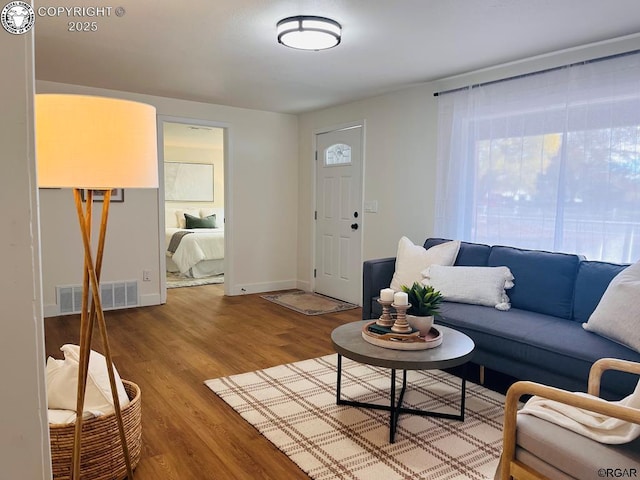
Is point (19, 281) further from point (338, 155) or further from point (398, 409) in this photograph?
point (338, 155)

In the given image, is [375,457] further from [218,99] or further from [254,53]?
[218,99]

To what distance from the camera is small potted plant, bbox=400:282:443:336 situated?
2.36 meters

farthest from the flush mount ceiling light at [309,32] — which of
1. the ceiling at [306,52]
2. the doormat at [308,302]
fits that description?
the doormat at [308,302]

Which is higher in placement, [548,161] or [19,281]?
[548,161]

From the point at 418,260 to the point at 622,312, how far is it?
150cm

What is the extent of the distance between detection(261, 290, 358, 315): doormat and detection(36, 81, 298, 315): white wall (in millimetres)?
430

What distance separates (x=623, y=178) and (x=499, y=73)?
1.29 m

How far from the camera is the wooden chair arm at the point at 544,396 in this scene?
132 cm

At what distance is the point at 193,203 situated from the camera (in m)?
8.94

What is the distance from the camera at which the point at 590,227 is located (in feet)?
10.1

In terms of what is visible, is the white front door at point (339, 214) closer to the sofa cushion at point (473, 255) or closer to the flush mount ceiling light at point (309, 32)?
the sofa cushion at point (473, 255)

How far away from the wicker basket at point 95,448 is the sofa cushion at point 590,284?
2634 mm

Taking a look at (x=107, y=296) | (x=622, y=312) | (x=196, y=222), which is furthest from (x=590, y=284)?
(x=196, y=222)

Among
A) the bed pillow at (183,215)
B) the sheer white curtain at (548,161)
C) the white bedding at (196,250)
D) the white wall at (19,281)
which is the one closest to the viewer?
the white wall at (19,281)
